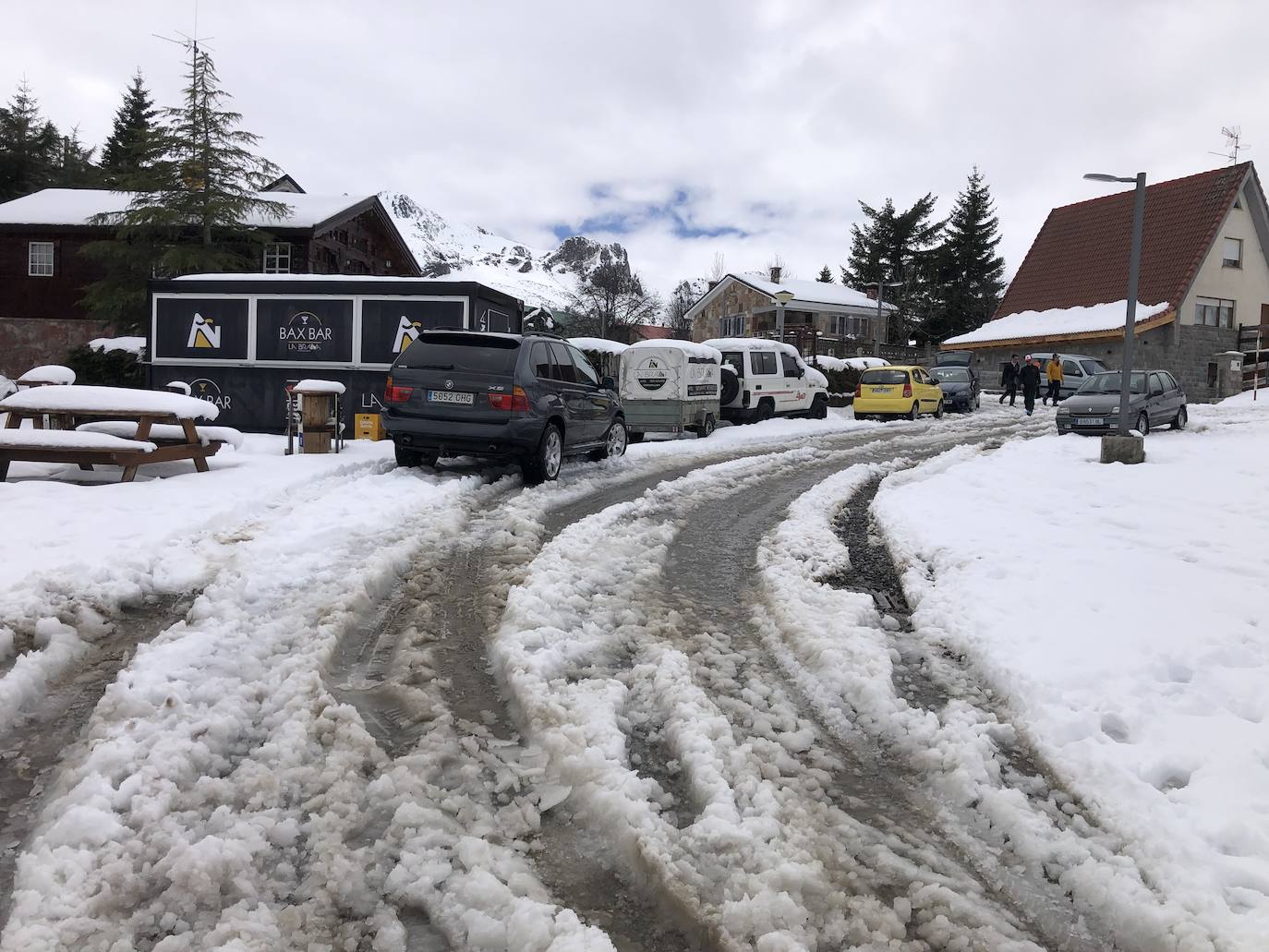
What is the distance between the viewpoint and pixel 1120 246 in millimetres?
36688

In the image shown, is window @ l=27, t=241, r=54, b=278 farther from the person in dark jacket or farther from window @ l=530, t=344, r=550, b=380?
the person in dark jacket

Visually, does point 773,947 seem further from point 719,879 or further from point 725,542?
point 725,542

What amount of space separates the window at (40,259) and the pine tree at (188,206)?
6.97 meters

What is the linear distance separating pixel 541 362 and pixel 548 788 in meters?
7.68

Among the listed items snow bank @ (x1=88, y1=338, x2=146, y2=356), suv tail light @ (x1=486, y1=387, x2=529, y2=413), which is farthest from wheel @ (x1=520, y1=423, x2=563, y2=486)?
snow bank @ (x1=88, y1=338, x2=146, y2=356)

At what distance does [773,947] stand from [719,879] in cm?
33

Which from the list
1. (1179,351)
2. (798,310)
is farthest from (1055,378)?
(798,310)

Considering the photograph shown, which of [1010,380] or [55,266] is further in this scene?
[55,266]

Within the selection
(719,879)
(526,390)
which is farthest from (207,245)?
(719,879)

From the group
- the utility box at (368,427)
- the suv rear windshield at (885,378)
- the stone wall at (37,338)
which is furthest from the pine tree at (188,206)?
the suv rear windshield at (885,378)

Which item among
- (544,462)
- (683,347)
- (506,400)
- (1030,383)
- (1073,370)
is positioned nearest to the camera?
(506,400)

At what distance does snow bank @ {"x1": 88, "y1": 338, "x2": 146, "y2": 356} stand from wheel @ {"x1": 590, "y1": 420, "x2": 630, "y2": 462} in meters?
19.2

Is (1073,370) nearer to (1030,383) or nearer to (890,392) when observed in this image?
(1030,383)

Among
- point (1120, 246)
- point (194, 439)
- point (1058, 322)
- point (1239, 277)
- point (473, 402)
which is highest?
point (1120, 246)
